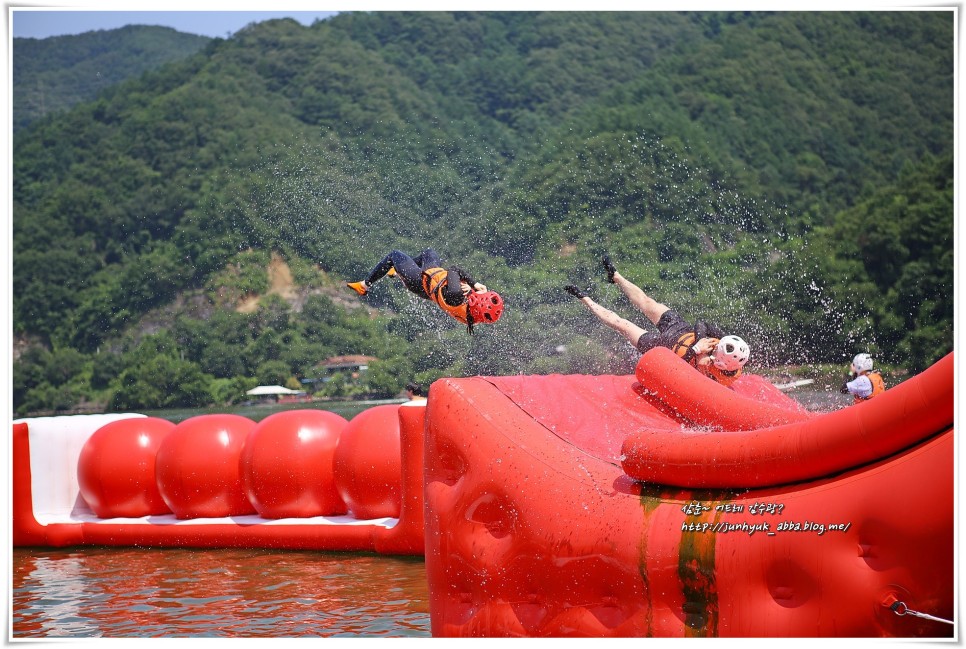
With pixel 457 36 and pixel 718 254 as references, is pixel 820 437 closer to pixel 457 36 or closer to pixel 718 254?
pixel 718 254

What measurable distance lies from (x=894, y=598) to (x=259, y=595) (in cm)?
414

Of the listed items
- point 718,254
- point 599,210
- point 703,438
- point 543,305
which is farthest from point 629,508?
point 599,210

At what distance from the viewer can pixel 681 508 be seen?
3932mm

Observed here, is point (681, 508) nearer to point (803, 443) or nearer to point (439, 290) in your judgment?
point (803, 443)

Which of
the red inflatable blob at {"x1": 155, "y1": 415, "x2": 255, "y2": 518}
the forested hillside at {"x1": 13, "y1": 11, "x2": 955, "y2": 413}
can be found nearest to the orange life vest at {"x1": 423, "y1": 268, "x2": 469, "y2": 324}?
the red inflatable blob at {"x1": 155, "y1": 415, "x2": 255, "y2": 518}

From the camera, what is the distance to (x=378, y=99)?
54.0 meters

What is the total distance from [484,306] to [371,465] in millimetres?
1805

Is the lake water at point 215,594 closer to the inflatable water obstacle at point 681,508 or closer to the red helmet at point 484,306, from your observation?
the inflatable water obstacle at point 681,508

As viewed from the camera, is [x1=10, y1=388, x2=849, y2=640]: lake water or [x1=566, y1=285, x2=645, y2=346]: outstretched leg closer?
[x1=10, y1=388, x2=849, y2=640]: lake water

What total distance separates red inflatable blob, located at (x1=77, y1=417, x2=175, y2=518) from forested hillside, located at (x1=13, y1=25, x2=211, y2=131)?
52.2 metres

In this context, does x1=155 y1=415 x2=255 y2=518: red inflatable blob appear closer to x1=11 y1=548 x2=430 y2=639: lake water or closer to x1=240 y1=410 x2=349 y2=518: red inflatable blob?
x1=240 y1=410 x2=349 y2=518: red inflatable blob

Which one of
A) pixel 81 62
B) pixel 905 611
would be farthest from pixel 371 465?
pixel 81 62

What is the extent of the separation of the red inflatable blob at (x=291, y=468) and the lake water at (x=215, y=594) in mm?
365

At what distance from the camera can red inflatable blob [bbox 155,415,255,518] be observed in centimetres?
843
